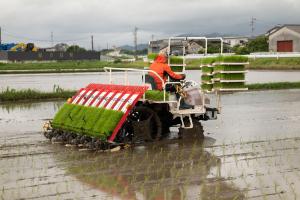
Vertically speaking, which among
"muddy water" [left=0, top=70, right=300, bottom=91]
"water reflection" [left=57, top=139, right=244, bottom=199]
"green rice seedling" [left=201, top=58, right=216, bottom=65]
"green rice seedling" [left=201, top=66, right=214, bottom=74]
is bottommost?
"water reflection" [left=57, top=139, right=244, bottom=199]

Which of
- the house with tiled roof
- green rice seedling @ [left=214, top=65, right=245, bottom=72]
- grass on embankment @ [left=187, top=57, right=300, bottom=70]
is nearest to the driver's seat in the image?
green rice seedling @ [left=214, top=65, right=245, bottom=72]

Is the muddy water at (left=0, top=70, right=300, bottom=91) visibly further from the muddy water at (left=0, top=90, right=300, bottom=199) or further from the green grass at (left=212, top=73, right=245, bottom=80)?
the green grass at (left=212, top=73, right=245, bottom=80)

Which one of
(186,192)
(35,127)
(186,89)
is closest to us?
(186,192)

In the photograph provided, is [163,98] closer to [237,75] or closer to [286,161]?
[237,75]

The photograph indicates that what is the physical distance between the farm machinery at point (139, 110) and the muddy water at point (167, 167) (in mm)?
411

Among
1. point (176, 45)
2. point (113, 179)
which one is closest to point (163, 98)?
point (176, 45)

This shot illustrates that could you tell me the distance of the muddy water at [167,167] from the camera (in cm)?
807

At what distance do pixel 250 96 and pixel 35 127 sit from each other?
11791 mm

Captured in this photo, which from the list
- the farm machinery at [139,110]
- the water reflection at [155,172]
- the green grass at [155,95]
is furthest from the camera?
the green grass at [155,95]

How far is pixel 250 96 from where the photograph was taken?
24.2 m

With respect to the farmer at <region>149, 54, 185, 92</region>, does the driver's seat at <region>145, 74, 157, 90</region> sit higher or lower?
lower

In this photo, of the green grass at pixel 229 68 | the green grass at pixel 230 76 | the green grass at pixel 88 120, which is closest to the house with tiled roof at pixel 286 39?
the green grass at pixel 229 68

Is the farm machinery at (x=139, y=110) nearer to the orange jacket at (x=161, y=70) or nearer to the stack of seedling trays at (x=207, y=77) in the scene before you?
the stack of seedling trays at (x=207, y=77)

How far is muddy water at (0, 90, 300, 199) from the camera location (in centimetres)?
807
